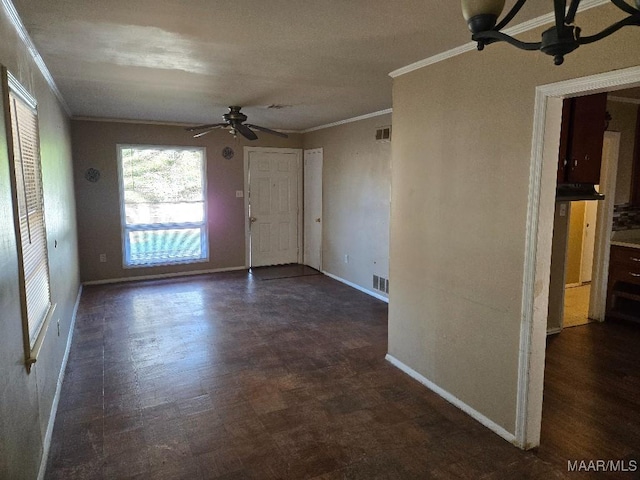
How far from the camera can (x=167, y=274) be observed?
21.7ft

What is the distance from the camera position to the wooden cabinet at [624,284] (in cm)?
436

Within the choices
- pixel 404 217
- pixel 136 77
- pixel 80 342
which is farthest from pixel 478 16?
pixel 80 342

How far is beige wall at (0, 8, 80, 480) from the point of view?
5.56 feet

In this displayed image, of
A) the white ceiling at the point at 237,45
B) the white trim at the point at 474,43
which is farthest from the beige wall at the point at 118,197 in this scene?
the white trim at the point at 474,43

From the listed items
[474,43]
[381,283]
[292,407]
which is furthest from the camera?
[381,283]

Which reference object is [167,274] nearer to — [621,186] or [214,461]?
[214,461]

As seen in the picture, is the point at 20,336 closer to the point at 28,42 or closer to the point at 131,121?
the point at 28,42

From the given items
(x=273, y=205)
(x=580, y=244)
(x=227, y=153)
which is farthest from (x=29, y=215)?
(x=580, y=244)

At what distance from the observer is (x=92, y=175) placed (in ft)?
19.6

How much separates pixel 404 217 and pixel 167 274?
4.54m

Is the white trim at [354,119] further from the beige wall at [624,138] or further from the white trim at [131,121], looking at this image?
the beige wall at [624,138]

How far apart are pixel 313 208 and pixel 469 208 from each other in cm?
456

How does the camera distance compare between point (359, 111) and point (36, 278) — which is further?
point (359, 111)

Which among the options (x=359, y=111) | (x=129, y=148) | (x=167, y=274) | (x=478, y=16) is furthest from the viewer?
(x=167, y=274)
